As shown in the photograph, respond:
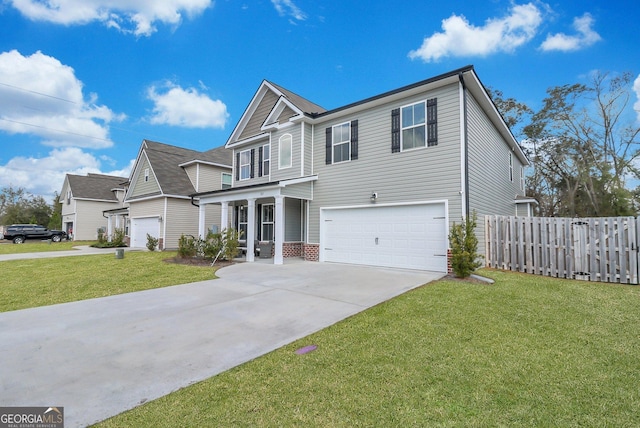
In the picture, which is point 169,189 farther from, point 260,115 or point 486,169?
point 486,169

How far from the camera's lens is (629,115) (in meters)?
22.7

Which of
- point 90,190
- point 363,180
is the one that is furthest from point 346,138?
point 90,190

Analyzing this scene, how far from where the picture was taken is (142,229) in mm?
21297

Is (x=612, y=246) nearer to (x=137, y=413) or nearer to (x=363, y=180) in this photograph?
(x=363, y=180)

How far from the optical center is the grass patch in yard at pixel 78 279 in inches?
265

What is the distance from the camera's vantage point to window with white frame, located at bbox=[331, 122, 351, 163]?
39.1ft

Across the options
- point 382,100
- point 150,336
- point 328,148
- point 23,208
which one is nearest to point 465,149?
point 382,100

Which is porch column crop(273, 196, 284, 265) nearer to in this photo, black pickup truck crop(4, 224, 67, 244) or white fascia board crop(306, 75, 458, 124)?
white fascia board crop(306, 75, 458, 124)

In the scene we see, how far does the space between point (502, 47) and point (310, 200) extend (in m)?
14.5

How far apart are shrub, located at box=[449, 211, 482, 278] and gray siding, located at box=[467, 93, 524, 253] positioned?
4.73 feet

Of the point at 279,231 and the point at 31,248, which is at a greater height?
the point at 279,231

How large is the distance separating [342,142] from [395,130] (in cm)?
235

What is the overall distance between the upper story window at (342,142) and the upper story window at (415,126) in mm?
1637

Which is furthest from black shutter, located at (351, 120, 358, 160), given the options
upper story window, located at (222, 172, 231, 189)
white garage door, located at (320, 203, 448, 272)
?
upper story window, located at (222, 172, 231, 189)
